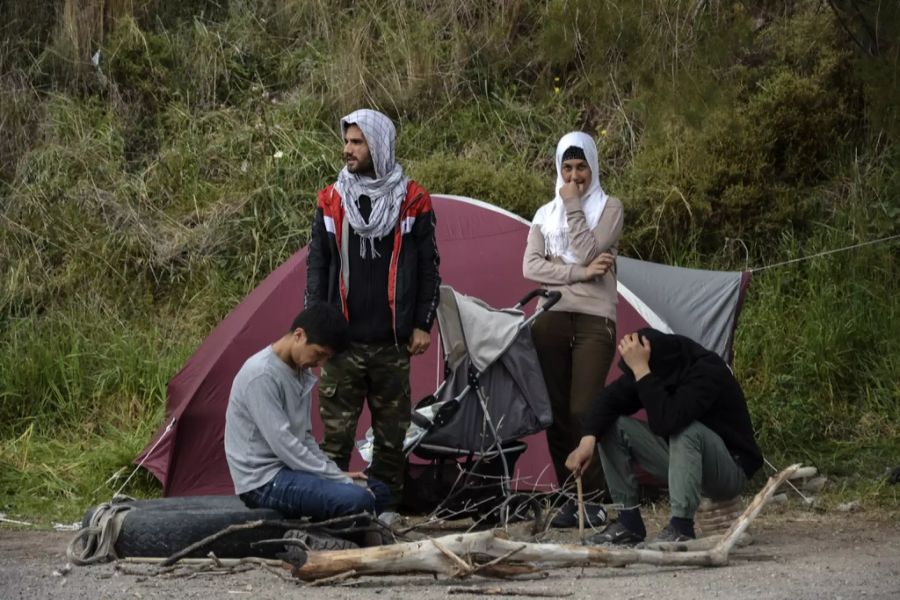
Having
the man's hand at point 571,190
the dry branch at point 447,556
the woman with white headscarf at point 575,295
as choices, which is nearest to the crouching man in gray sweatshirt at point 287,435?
the dry branch at point 447,556

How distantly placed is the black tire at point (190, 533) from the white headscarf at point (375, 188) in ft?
4.21

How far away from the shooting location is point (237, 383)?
504 cm

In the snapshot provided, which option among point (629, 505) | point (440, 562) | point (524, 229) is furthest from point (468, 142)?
point (440, 562)

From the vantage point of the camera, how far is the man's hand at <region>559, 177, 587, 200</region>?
20.5 feet

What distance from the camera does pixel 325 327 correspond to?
4984mm

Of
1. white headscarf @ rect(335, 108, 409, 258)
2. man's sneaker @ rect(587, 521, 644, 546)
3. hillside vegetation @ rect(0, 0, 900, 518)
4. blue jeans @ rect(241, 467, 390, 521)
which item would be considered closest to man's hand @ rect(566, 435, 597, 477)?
man's sneaker @ rect(587, 521, 644, 546)

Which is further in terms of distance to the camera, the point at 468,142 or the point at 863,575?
the point at 468,142

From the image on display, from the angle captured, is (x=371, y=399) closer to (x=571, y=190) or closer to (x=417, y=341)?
(x=417, y=341)

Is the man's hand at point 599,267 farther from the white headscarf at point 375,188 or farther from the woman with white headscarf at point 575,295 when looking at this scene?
the white headscarf at point 375,188

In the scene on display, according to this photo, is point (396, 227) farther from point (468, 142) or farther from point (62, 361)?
point (468, 142)

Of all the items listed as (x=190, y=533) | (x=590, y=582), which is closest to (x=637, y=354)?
(x=590, y=582)

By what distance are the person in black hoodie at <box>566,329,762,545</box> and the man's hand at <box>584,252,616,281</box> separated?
0.64 metres

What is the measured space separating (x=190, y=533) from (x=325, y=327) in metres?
0.92

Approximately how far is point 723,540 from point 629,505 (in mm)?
538
